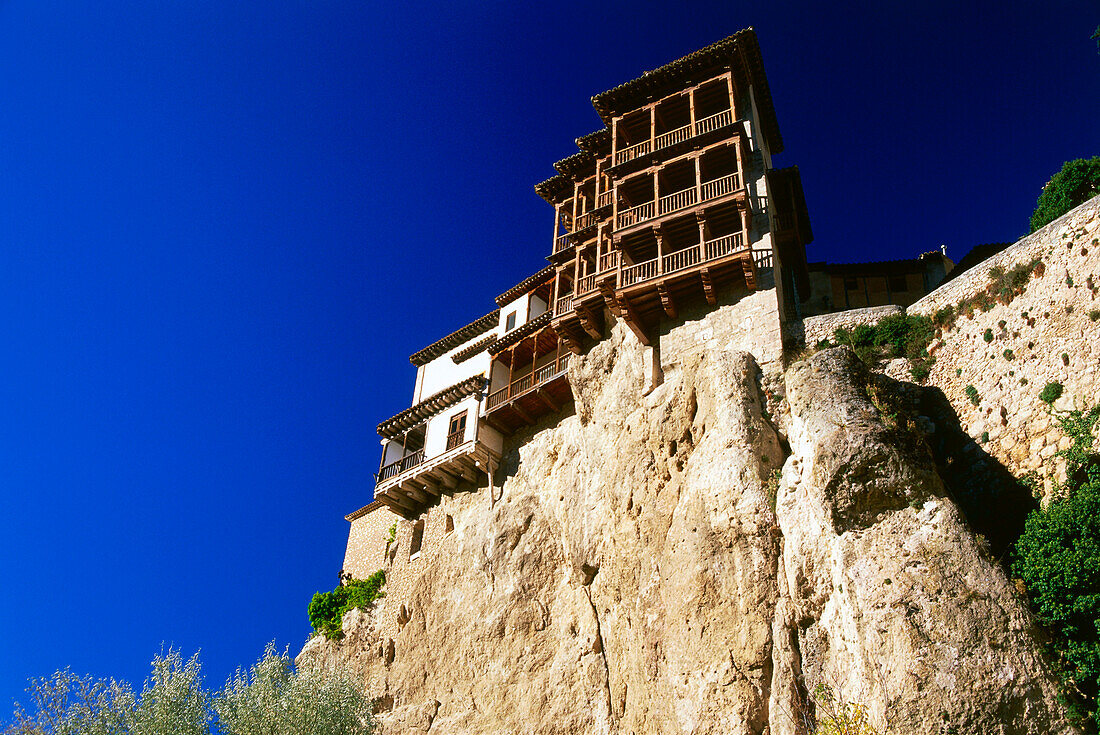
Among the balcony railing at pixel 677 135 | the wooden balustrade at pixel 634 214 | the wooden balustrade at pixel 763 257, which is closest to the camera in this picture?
the wooden balustrade at pixel 763 257

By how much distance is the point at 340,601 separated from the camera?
114 ft

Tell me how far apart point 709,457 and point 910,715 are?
8451 mm

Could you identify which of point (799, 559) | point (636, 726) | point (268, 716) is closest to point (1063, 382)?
point (799, 559)

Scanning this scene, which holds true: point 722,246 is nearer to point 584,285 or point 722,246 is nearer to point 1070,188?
point 584,285

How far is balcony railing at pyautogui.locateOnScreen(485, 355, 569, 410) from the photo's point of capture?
105 ft

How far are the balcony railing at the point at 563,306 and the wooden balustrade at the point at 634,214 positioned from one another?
11.6 feet

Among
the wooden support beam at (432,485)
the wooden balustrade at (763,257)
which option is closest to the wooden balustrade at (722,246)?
the wooden balustrade at (763,257)

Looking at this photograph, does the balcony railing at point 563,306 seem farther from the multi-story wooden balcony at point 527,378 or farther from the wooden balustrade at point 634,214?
the wooden balustrade at point 634,214

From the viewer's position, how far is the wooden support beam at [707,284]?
26.1 metres

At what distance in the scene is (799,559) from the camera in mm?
18750

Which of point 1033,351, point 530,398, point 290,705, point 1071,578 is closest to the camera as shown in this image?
point 1071,578

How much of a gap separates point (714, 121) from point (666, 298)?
821 cm

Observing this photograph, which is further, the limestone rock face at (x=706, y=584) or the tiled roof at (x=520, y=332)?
the tiled roof at (x=520, y=332)

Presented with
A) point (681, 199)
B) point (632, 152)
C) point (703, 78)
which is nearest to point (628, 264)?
point (681, 199)
